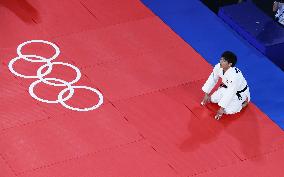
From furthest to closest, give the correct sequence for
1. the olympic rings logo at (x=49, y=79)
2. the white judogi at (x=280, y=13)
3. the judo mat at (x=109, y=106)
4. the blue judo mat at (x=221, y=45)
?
the white judogi at (x=280, y=13), the blue judo mat at (x=221, y=45), the olympic rings logo at (x=49, y=79), the judo mat at (x=109, y=106)

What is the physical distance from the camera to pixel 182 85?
39.3 ft

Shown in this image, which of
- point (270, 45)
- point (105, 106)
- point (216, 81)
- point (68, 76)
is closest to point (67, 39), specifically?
point (68, 76)

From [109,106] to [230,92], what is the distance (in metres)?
2.05

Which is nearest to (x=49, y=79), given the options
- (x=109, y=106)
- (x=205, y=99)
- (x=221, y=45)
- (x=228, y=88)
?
(x=109, y=106)

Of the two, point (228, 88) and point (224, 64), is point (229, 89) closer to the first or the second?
point (228, 88)

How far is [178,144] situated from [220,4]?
530 cm

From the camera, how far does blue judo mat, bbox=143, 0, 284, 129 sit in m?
12.0

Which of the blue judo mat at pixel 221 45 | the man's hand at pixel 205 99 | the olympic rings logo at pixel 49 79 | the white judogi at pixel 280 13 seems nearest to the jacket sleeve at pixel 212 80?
the man's hand at pixel 205 99

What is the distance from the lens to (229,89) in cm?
1101

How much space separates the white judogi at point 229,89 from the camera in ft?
36.1

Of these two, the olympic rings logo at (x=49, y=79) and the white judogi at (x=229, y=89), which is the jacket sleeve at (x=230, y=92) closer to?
the white judogi at (x=229, y=89)

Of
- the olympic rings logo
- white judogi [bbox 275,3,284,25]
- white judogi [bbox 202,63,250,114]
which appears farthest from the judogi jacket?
white judogi [bbox 275,3,284,25]

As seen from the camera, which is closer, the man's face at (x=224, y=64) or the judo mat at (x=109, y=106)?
the judo mat at (x=109, y=106)

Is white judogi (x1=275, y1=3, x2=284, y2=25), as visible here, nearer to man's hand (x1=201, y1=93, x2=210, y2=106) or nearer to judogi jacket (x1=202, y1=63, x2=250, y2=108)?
judogi jacket (x1=202, y1=63, x2=250, y2=108)
